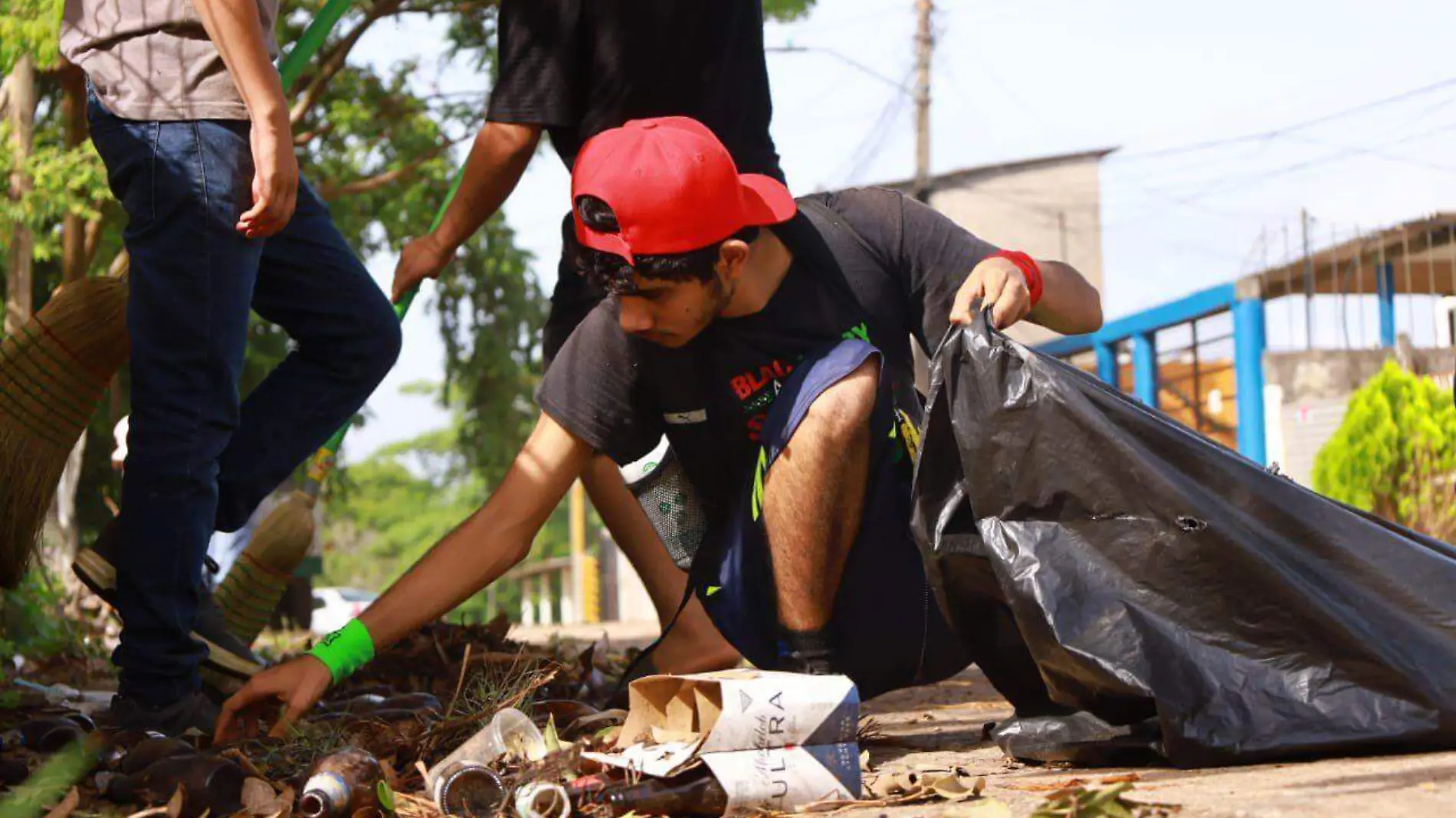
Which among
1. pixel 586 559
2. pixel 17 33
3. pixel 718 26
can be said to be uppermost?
pixel 17 33

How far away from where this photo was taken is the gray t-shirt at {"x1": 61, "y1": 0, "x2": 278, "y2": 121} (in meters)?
2.66

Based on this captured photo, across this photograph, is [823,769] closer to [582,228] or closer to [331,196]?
[582,228]

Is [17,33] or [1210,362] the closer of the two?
[17,33]

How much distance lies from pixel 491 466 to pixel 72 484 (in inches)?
196

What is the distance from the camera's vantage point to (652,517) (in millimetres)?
3375

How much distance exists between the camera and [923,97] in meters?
23.2

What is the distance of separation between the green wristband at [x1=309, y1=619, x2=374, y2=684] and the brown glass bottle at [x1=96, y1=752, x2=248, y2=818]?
32 cm

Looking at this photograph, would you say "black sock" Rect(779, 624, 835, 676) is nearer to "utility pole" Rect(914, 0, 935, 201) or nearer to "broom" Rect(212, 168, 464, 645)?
"broom" Rect(212, 168, 464, 645)

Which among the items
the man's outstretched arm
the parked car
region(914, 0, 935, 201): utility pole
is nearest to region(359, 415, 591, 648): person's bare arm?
the man's outstretched arm

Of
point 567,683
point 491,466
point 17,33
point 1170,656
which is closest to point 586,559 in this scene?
point 491,466

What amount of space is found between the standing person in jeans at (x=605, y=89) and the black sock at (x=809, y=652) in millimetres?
650

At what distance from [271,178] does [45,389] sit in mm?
804

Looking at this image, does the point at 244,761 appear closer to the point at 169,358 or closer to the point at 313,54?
the point at 169,358

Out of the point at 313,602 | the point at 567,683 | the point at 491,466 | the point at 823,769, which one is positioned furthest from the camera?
the point at 491,466
